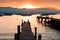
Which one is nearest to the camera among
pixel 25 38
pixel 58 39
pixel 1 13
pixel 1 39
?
pixel 25 38

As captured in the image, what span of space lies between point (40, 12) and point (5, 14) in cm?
3666

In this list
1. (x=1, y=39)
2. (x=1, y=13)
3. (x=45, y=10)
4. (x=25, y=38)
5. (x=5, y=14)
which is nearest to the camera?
(x=25, y=38)

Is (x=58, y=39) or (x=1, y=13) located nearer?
(x=58, y=39)

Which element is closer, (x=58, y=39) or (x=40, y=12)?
(x=58, y=39)

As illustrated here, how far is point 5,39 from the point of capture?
142 feet

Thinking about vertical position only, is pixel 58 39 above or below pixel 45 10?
below

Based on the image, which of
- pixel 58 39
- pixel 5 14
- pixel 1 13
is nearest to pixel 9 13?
pixel 5 14

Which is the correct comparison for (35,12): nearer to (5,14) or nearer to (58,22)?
(5,14)

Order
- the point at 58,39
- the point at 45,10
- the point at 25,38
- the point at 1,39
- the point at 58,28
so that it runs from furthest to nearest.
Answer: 1. the point at 45,10
2. the point at 58,28
3. the point at 58,39
4. the point at 1,39
5. the point at 25,38

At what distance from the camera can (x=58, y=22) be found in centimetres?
6844

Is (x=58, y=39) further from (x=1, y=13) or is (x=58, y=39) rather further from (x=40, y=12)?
(x=40, y=12)

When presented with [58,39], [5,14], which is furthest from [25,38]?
[5,14]

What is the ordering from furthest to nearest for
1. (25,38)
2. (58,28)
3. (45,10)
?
(45,10) < (58,28) < (25,38)

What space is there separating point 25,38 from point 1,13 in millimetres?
134697
